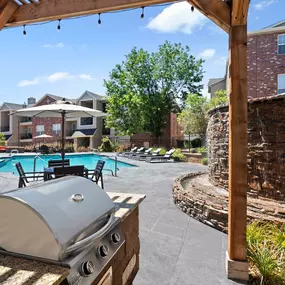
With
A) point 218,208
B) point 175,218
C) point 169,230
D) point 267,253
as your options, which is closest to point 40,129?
point 175,218

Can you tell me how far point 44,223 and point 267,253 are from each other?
2.64 m

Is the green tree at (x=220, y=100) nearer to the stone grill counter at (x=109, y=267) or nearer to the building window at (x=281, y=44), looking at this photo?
the building window at (x=281, y=44)

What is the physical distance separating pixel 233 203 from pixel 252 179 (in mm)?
2343

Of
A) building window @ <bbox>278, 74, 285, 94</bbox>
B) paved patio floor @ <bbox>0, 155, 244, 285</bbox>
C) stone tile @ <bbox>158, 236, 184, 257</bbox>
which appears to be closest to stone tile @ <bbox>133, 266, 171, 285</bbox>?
paved patio floor @ <bbox>0, 155, 244, 285</bbox>

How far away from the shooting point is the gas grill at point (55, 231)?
1118mm

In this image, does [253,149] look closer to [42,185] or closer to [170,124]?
[42,185]

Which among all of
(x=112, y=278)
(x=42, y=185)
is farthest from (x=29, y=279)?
(x=112, y=278)

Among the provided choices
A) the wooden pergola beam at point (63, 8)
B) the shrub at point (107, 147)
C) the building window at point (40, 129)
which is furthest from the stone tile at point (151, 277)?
the building window at point (40, 129)

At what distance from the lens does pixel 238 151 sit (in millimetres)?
2582

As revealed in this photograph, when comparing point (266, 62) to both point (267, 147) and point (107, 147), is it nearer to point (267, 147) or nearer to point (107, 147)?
point (267, 147)

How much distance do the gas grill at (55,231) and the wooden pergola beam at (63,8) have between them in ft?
8.63

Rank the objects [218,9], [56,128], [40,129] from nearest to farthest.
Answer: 1. [218,9]
2. [56,128]
3. [40,129]

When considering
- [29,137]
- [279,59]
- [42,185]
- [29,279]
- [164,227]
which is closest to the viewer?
[29,279]

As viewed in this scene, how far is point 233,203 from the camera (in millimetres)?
2615
